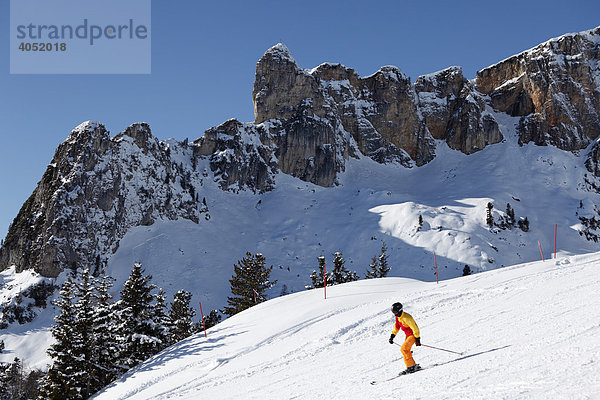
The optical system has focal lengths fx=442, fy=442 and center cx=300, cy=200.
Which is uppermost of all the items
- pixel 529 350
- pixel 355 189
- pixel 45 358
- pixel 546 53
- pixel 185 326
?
pixel 546 53

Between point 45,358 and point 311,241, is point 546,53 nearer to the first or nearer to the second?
point 311,241

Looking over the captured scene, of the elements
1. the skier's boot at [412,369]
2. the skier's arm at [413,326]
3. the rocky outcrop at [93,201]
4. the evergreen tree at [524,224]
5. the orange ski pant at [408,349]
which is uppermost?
the rocky outcrop at [93,201]

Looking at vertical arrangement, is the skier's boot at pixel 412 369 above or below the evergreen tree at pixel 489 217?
below

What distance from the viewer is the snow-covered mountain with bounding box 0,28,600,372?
6538 centimetres

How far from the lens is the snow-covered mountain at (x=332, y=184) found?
6538cm

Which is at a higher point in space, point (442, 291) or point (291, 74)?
point (291, 74)

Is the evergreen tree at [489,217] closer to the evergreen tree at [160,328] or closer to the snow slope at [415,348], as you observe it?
the snow slope at [415,348]

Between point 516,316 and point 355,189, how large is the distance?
275 feet

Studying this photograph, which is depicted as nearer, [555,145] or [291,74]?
[555,145]

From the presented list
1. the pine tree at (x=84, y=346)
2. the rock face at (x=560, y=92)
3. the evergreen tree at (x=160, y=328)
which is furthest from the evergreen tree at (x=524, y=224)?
the pine tree at (x=84, y=346)

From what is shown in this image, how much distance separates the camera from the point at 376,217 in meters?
78.2

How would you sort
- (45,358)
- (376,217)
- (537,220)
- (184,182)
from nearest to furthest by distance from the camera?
(45,358) → (537,220) → (376,217) → (184,182)

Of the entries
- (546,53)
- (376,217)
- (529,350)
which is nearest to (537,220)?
(376,217)

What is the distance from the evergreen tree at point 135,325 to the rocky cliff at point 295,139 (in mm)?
45369
